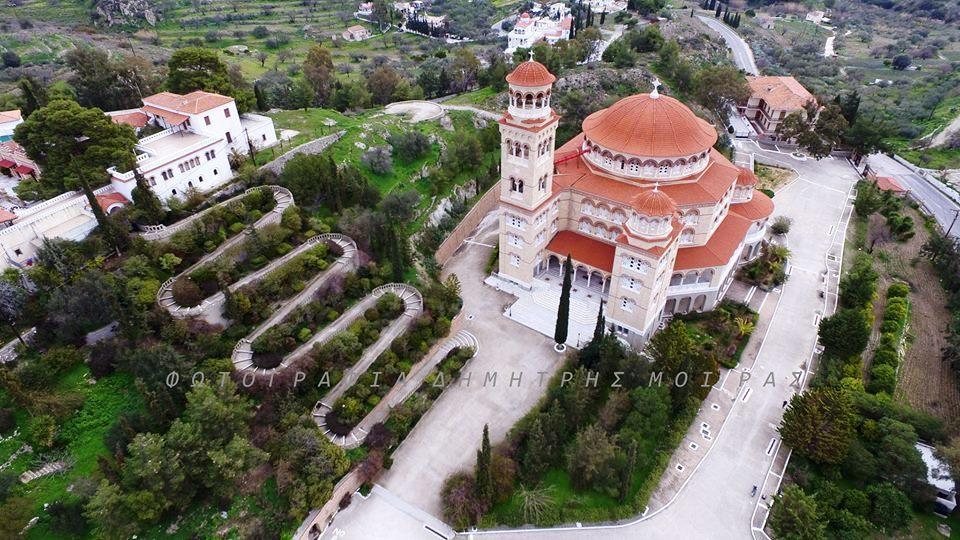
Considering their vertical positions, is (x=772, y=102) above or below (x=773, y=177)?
above

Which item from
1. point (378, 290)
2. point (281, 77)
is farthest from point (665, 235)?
point (281, 77)

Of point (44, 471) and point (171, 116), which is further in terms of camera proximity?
point (171, 116)

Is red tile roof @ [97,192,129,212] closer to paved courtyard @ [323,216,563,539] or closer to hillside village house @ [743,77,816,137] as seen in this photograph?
paved courtyard @ [323,216,563,539]

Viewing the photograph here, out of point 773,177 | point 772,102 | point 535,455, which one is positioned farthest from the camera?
point 772,102

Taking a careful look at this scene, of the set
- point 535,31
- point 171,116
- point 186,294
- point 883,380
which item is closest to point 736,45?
point 535,31

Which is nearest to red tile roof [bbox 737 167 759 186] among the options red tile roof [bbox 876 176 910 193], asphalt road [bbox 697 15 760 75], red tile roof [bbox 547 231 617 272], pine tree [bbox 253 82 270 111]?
red tile roof [bbox 547 231 617 272]

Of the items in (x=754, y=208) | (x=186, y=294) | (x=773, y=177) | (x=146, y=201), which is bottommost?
(x=773, y=177)

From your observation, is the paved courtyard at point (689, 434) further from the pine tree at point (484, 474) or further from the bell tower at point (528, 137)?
the bell tower at point (528, 137)

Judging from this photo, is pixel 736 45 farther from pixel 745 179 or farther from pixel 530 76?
pixel 530 76

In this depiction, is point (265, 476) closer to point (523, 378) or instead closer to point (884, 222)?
point (523, 378)
